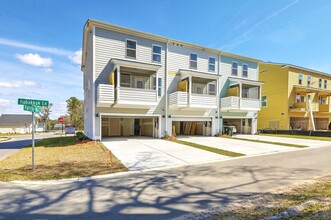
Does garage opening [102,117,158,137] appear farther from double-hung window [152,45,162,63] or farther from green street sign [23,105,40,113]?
green street sign [23,105,40,113]

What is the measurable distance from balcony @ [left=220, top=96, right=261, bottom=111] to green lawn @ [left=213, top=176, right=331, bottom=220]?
13239mm

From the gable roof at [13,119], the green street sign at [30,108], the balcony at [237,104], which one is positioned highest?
the balcony at [237,104]

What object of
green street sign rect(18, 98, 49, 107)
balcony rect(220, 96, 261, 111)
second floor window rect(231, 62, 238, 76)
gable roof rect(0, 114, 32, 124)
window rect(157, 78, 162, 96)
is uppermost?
second floor window rect(231, 62, 238, 76)

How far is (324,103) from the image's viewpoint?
29719mm

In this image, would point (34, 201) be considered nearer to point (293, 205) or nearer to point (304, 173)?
point (293, 205)

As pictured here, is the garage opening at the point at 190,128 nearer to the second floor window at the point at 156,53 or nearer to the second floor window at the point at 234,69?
the second floor window at the point at 234,69

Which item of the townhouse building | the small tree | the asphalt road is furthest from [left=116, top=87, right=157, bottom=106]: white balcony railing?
the small tree

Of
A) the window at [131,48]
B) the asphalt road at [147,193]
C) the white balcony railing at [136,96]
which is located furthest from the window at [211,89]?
the asphalt road at [147,193]

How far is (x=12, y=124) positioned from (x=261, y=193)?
211 feet

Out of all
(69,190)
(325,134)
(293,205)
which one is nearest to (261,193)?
(293,205)

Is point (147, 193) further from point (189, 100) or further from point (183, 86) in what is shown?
point (183, 86)

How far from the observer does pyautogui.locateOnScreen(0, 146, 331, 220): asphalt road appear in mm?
3623

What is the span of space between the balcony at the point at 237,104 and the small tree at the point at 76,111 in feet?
119

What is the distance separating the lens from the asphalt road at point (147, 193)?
3623mm
